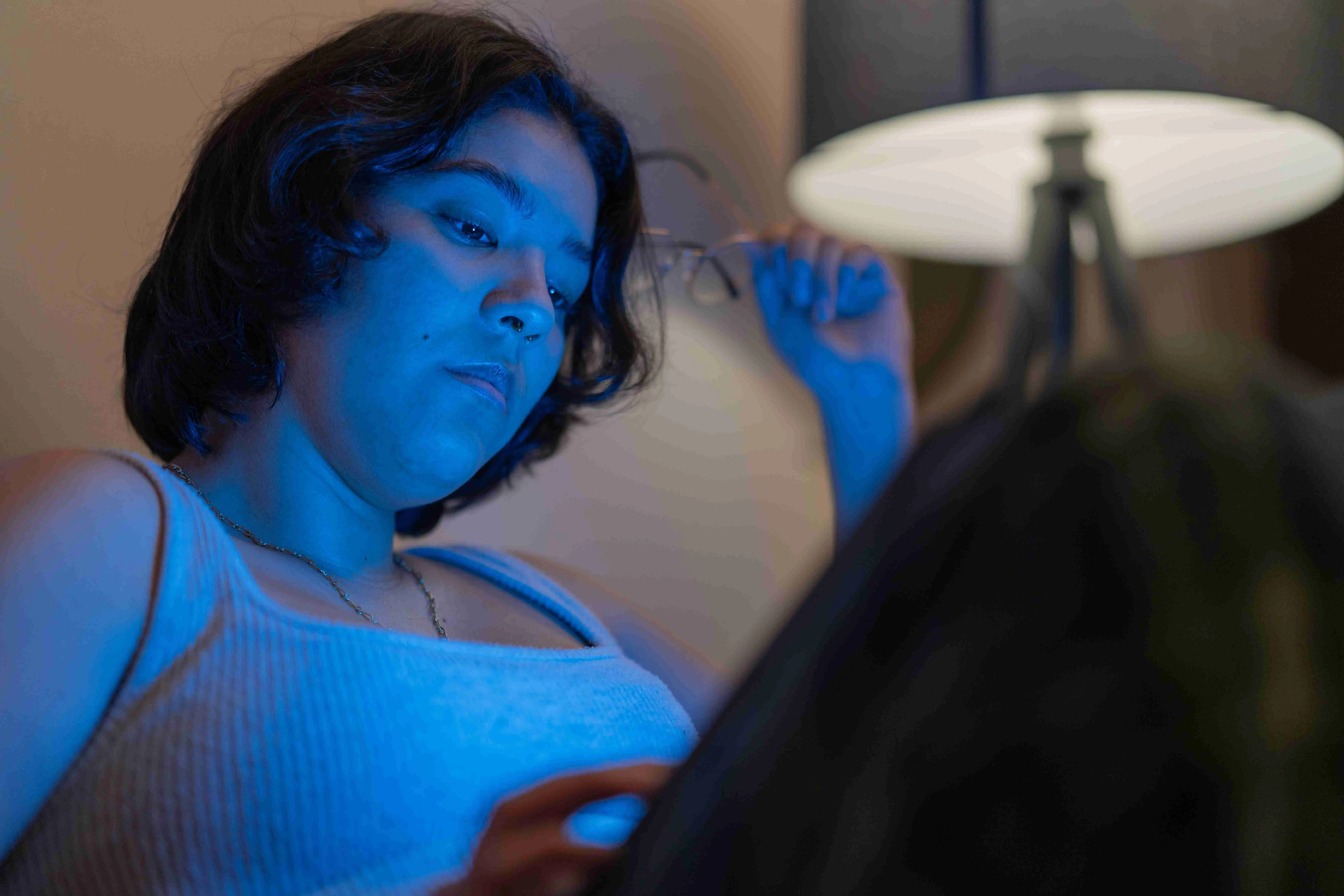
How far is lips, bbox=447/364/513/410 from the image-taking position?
78 cm

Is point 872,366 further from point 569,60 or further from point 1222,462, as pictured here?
point 1222,462

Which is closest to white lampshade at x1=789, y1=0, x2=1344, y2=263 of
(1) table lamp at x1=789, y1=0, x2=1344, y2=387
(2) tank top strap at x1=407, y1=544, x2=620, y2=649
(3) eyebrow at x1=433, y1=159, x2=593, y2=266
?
(1) table lamp at x1=789, y1=0, x2=1344, y2=387

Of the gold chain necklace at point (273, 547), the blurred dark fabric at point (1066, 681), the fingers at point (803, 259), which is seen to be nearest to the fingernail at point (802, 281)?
the fingers at point (803, 259)

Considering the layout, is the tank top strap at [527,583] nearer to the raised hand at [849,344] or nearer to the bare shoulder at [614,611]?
the bare shoulder at [614,611]

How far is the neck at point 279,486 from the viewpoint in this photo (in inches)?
30.4

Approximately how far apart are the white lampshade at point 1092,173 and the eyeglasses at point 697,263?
196 mm

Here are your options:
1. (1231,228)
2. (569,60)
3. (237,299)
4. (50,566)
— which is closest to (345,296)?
(237,299)

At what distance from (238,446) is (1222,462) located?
693 millimetres

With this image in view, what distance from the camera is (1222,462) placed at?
297 mm

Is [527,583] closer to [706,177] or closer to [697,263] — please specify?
[697,263]

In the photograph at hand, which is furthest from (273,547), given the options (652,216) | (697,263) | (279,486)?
(652,216)

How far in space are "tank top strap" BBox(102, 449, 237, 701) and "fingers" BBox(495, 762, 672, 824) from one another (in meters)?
0.23

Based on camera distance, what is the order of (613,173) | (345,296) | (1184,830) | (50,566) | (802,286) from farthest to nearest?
(802,286) < (613,173) < (345,296) < (50,566) < (1184,830)

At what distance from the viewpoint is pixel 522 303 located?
0.78m
